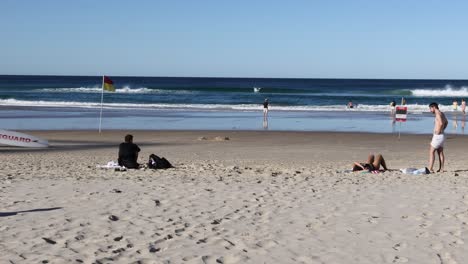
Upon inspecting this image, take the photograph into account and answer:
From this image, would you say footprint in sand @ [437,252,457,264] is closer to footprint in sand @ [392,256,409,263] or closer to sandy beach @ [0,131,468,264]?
sandy beach @ [0,131,468,264]

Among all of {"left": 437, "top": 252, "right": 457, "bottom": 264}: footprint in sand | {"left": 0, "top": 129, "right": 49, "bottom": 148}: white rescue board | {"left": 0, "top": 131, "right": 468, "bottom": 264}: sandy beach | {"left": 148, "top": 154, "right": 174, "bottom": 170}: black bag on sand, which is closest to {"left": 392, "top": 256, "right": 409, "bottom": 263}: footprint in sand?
{"left": 0, "top": 131, "right": 468, "bottom": 264}: sandy beach

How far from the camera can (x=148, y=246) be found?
635cm

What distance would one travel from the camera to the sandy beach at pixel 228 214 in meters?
6.19

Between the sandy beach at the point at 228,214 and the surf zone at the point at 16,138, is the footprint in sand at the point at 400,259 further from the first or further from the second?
the surf zone at the point at 16,138

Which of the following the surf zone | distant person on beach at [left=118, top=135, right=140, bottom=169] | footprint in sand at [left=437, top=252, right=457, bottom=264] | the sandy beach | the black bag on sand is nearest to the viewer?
footprint in sand at [left=437, top=252, right=457, bottom=264]

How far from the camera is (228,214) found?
8039 mm

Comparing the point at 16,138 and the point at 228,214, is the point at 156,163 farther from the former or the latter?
the point at 16,138

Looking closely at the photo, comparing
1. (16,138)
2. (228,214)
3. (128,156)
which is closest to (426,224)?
(228,214)

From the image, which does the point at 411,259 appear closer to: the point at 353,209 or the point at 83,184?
the point at 353,209

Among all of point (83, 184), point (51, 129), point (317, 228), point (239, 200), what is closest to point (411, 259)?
point (317, 228)

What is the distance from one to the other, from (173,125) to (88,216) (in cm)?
2204

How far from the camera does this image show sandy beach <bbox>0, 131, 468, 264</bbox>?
20.3ft

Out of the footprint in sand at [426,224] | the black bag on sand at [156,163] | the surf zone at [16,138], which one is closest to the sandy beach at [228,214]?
the footprint in sand at [426,224]

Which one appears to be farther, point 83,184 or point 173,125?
point 173,125
